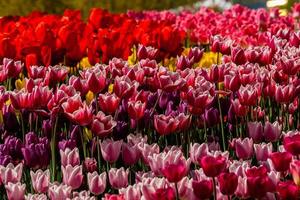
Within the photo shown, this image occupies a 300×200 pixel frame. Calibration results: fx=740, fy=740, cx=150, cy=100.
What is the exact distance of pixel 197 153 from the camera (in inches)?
144

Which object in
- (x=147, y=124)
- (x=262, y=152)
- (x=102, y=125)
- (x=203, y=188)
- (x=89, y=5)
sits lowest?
(x=89, y=5)

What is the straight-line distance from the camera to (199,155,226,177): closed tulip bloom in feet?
9.95

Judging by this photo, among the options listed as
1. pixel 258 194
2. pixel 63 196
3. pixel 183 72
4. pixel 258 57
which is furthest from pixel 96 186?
pixel 258 57

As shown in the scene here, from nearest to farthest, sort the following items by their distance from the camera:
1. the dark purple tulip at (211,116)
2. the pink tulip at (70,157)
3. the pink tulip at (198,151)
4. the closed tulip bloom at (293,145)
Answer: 1. the closed tulip bloom at (293,145)
2. the pink tulip at (198,151)
3. the pink tulip at (70,157)
4. the dark purple tulip at (211,116)

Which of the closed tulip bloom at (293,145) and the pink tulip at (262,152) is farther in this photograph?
the pink tulip at (262,152)

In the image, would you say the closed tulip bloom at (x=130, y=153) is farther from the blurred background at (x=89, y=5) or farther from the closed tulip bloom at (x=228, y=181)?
the blurred background at (x=89, y=5)

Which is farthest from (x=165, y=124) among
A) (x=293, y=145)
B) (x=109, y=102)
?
(x=293, y=145)

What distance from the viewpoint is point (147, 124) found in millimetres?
4645

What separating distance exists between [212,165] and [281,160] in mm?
332

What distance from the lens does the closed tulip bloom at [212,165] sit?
303 cm

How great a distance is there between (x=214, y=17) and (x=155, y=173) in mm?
7883

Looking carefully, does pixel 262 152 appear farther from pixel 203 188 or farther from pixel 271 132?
pixel 203 188

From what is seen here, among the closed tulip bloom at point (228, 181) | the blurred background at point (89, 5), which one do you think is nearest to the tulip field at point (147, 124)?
the closed tulip bloom at point (228, 181)

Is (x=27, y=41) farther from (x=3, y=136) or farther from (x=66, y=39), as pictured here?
(x=3, y=136)
